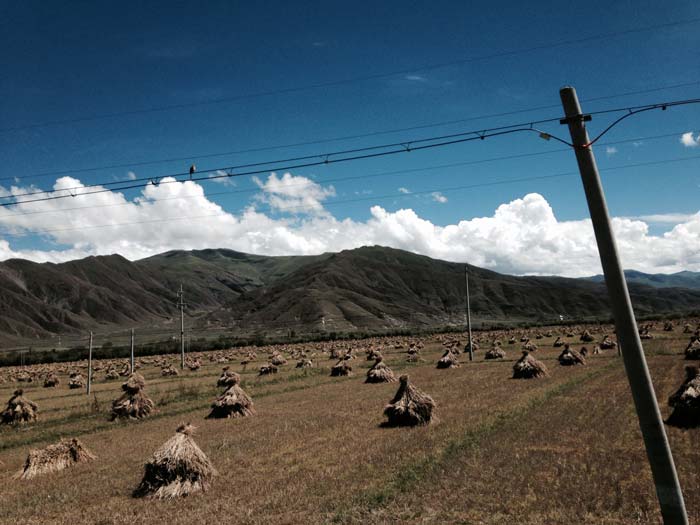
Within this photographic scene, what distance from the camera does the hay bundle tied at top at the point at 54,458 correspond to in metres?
16.3

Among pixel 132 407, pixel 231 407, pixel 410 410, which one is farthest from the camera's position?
pixel 132 407

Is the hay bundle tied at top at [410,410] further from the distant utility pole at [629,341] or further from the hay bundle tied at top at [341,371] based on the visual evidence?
the hay bundle tied at top at [341,371]

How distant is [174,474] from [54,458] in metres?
6.92

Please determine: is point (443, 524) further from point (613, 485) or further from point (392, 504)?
point (613, 485)

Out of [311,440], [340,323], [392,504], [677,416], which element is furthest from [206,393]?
[340,323]

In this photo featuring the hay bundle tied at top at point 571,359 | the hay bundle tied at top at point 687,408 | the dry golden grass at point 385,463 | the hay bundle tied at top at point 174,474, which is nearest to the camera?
the dry golden grass at point 385,463

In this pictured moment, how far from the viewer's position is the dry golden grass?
10820mm

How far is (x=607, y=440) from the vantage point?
15.3 meters

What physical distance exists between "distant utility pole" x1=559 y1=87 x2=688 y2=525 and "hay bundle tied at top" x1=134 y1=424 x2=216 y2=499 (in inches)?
440

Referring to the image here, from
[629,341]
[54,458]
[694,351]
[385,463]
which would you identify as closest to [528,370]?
[694,351]

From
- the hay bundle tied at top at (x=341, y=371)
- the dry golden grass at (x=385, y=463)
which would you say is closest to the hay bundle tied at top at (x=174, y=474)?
the dry golden grass at (x=385, y=463)

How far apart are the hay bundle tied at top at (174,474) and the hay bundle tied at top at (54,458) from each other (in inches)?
218

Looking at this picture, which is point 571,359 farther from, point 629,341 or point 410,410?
point 629,341

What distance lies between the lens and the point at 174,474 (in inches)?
518
